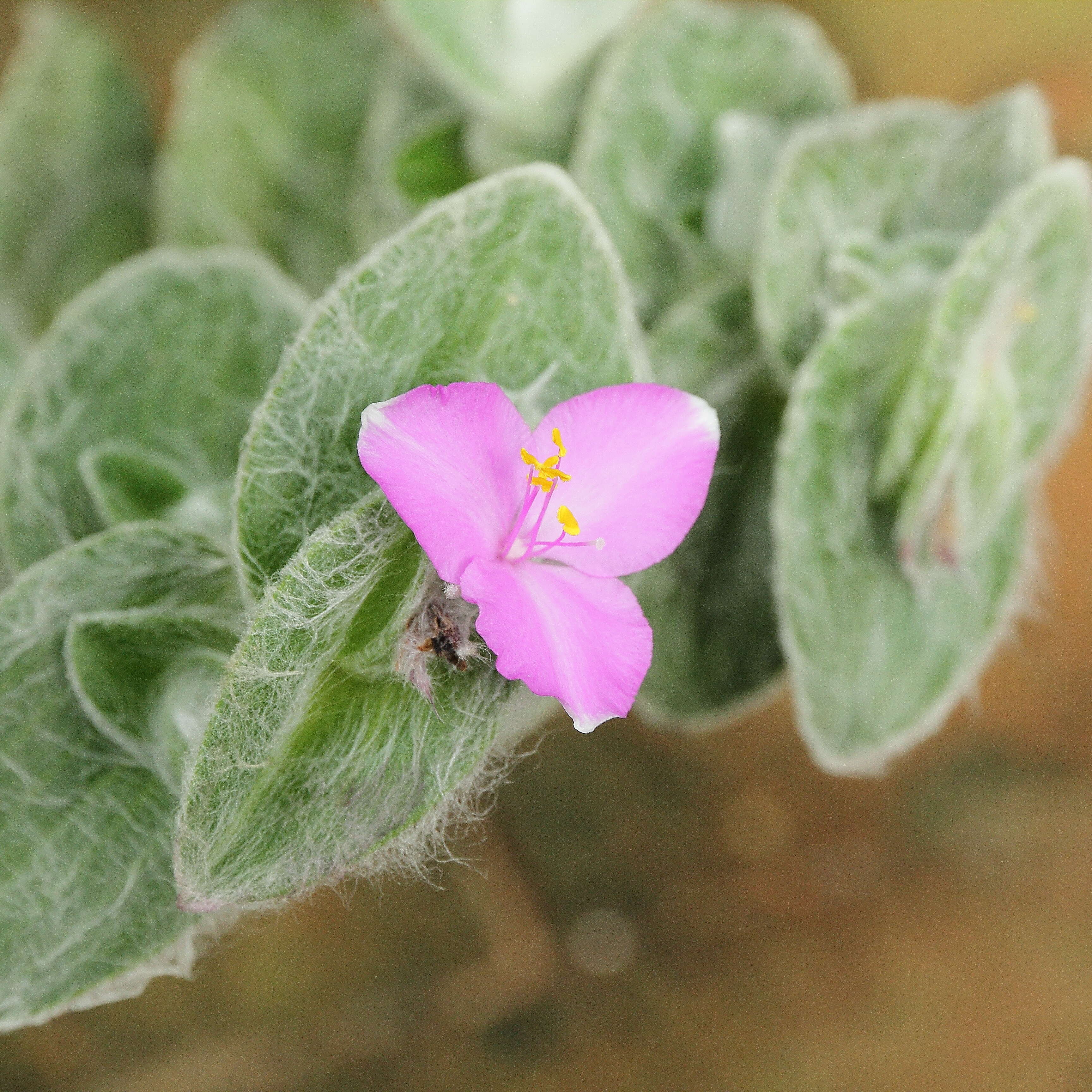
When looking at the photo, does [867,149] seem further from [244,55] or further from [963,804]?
[963,804]

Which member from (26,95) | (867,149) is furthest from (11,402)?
(867,149)

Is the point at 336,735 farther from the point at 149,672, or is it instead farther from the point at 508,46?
the point at 508,46

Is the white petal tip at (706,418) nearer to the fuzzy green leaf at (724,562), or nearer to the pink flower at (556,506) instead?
the pink flower at (556,506)

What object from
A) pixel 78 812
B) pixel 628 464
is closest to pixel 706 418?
pixel 628 464

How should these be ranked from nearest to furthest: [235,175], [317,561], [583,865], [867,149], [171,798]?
[317,561], [171,798], [867,149], [235,175], [583,865]

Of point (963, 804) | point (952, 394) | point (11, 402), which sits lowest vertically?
point (963, 804)

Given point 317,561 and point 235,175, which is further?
point 235,175

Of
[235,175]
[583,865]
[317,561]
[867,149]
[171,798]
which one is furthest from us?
[583,865]
